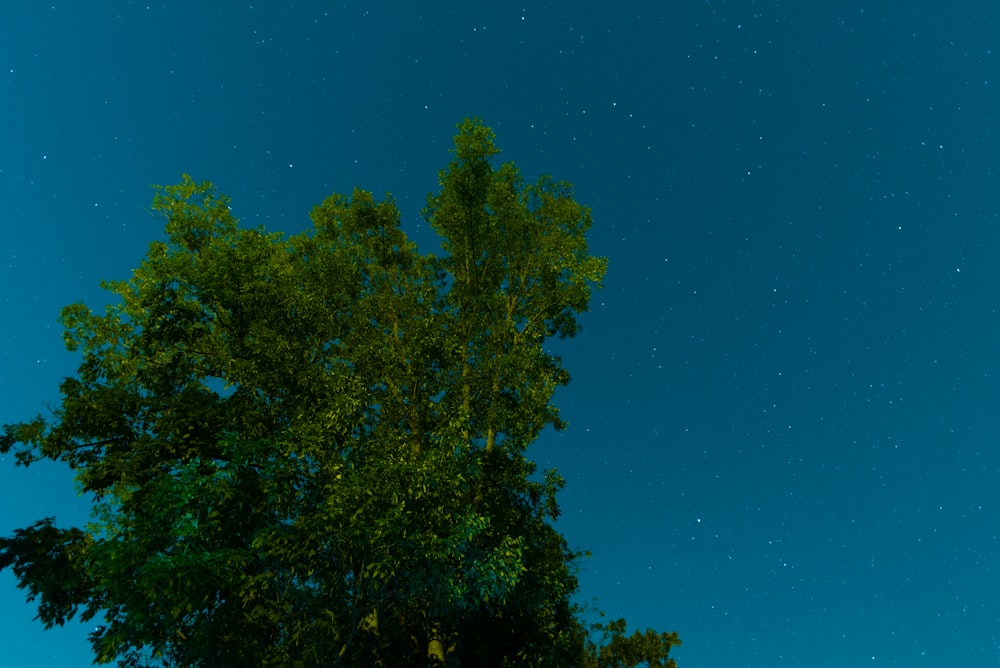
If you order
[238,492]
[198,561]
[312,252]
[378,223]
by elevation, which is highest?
[378,223]

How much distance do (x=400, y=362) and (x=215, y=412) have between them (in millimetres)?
4477

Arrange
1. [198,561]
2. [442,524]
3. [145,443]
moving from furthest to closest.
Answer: [145,443] → [442,524] → [198,561]

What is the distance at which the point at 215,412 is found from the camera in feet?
46.8

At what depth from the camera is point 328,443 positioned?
45.0ft

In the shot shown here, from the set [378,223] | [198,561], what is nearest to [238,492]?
[198,561]

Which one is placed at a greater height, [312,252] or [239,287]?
[312,252]

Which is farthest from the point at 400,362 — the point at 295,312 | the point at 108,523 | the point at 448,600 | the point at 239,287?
the point at 108,523

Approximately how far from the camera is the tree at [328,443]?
12.4 metres

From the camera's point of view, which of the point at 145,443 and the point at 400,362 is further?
the point at 400,362

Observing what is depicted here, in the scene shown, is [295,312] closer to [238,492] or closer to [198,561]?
[238,492]

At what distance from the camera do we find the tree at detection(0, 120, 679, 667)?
1243 centimetres

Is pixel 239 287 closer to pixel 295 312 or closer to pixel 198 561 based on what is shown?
pixel 295 312

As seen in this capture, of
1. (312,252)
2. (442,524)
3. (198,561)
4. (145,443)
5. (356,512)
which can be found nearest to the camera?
(198,561)

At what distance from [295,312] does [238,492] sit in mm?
5118
